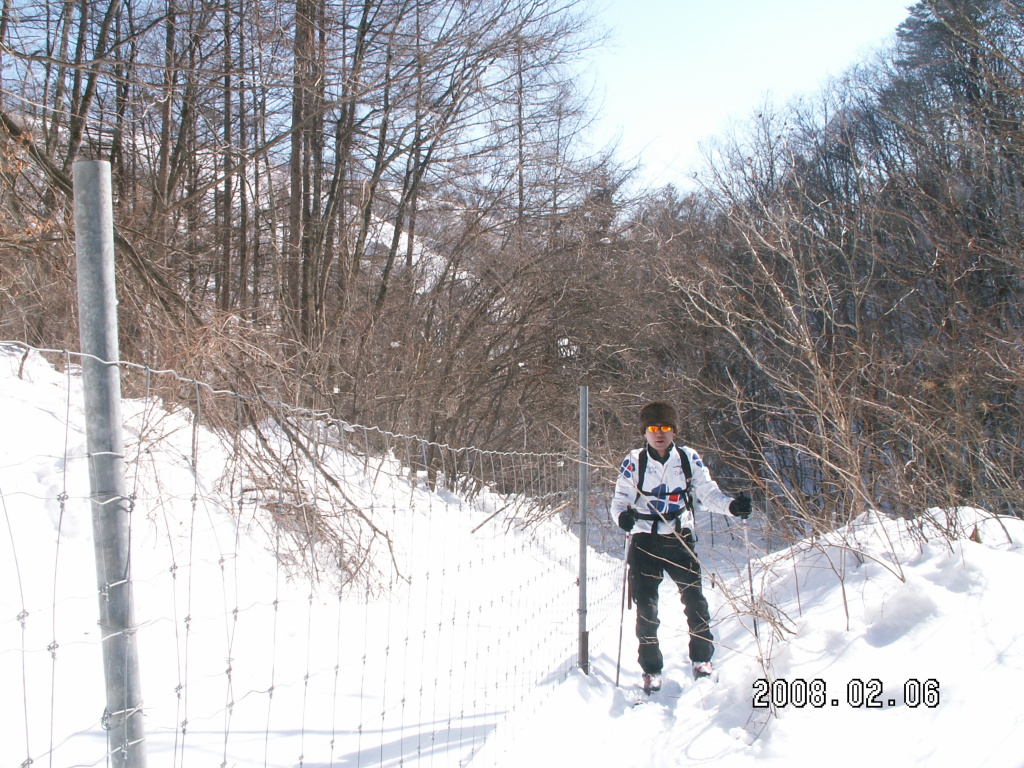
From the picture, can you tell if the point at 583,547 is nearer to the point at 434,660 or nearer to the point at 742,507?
the point at 742,507

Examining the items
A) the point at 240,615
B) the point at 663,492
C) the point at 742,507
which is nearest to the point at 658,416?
the point at 663,492

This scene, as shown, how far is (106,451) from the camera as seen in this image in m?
1.51

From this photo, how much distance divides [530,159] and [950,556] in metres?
8.99

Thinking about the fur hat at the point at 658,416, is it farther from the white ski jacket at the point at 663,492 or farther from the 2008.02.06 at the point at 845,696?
the 2008.02.06 at the point at 845,696

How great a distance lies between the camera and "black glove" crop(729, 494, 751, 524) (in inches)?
160

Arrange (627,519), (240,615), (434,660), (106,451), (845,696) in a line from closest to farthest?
(106,451) < (845,696) < (240,615) < (627,519) < (434,660)

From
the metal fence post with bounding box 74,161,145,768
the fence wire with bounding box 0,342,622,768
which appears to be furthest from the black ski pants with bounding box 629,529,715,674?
the metal fence post with bounding box 74,161,145,768

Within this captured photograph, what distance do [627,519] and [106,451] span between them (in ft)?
10.9

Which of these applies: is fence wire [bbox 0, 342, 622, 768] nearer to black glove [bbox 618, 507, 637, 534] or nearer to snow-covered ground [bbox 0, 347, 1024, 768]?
snow-covered ground [bbox 0, 347, 1024, 768]

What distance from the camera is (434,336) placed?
11008 mm

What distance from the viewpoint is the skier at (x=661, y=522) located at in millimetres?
4246

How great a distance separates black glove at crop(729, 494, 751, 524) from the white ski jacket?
153 millimetres

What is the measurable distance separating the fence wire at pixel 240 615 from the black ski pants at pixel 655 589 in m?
0.58

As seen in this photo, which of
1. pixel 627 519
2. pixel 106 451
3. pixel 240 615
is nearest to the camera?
pixel 106 451
